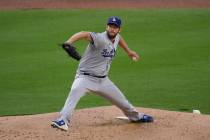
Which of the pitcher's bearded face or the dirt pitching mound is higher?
the pitcher's bearded face

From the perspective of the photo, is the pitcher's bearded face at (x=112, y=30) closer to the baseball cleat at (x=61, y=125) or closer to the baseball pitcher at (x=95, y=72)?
the baseball pitcher at (x=95, y=72)

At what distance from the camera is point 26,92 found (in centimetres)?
1116

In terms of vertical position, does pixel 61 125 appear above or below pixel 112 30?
below

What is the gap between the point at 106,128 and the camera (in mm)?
7469

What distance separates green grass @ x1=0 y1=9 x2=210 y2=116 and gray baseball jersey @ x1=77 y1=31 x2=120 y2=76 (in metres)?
2.48

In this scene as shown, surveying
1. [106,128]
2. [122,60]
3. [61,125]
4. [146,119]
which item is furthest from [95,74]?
[122,60]

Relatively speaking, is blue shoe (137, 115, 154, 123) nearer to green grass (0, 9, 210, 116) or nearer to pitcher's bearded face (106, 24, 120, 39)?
pitcher's bearded face (106, 24, 120, 39)

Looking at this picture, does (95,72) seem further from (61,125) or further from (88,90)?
(61,125)

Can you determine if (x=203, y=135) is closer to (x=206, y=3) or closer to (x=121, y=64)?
(x=121, y=64)

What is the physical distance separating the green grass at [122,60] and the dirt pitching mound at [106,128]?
1.51m

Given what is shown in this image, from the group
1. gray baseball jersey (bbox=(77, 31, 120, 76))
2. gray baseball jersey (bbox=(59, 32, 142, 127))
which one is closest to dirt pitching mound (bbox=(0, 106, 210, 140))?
gray baseball jersey (bbox=(59, 32, 142, 127))

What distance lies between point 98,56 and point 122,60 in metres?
7.19

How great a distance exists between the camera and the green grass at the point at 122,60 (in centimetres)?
1061

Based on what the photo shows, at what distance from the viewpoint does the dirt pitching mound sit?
23.2ft
